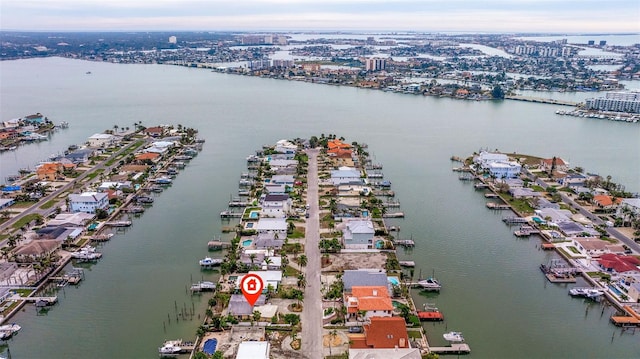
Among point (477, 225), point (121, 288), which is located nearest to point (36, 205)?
point (121, 288)

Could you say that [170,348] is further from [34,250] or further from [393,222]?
[393,222]

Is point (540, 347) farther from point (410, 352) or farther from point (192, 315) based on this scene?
point (192, 315)

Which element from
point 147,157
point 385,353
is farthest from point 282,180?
point 385,353

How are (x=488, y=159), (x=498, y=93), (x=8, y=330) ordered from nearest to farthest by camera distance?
(x=8, y=330), (x=488, y=159), (x=498, y=93)

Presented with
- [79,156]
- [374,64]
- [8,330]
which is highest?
[374,64]

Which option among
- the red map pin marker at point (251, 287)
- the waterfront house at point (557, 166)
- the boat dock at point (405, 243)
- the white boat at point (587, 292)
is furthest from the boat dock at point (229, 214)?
the waterfront house at point (557, 166)

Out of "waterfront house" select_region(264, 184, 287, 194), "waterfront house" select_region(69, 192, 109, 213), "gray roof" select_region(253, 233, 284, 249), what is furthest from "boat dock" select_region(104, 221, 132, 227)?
"waterfront house" select_region(264, 184, 287, 194)

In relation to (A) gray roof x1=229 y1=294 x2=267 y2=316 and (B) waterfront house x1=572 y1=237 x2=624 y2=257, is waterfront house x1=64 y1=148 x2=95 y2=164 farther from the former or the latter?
(B) waterfront house x1=572 y1=237 x2=624 y2=257
